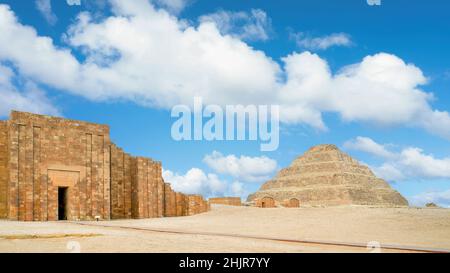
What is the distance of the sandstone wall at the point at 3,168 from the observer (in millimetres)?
27000

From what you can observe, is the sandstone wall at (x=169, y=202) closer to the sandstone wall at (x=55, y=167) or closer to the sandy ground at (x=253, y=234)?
the sandstone wall at (x=55, y=167)

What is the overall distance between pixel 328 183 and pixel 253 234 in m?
76.1

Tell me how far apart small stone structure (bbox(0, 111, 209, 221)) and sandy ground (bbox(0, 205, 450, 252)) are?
5.88m

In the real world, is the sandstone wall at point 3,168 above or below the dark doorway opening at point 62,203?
above

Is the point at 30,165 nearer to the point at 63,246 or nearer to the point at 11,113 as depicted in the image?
the point at 11,113

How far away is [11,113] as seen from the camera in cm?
2789

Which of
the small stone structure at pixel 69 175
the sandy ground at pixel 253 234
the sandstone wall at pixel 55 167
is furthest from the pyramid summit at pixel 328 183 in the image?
the sandy ground at pixel 253 234

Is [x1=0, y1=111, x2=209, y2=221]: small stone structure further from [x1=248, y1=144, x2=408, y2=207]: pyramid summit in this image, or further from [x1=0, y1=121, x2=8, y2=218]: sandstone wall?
[x1=248, y1=144, x2=408, y2=207]: pyramid summit

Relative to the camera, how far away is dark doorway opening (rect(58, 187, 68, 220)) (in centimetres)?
3023

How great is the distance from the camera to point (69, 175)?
3016cm

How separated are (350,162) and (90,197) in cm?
7799

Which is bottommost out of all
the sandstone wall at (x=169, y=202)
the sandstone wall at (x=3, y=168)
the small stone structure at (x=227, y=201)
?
the small stone structure at (x=227, y=201)
